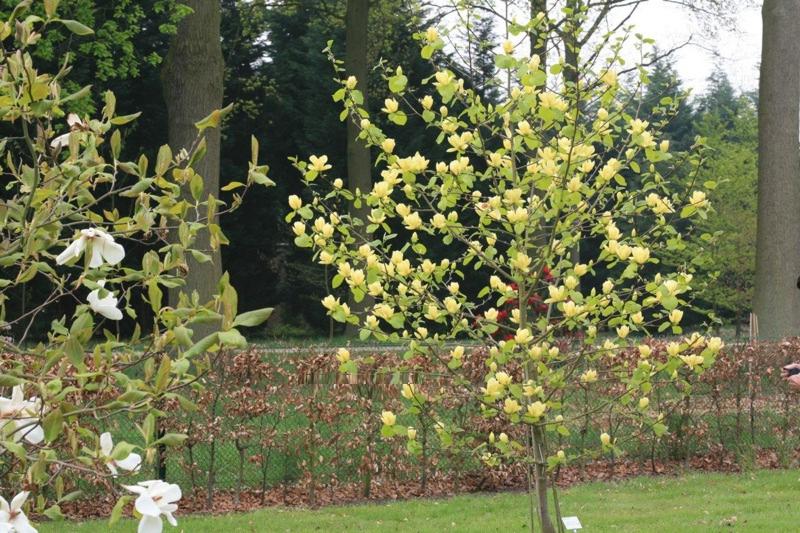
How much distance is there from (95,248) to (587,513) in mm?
6110

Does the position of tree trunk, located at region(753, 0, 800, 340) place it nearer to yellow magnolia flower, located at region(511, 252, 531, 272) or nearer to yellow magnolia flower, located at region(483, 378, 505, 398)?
yellow magnolia flower, located at region(511, 252, 531, 272)

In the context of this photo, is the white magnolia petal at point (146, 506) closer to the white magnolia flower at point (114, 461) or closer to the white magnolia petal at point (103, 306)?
the white magnolia flower at point (114, 461)

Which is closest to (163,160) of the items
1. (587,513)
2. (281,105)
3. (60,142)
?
(60,142)

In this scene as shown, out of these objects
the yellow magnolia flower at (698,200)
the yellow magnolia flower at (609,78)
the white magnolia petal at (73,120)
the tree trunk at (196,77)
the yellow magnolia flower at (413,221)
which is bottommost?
the yellow magnolia flower at (413,221)

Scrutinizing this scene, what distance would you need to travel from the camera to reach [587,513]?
7492 millimetres

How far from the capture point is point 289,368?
8539 millimetres

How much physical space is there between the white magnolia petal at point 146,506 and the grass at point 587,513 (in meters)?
5.06

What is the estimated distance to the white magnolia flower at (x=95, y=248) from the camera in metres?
1.94

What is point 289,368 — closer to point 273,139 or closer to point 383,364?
point 383,364

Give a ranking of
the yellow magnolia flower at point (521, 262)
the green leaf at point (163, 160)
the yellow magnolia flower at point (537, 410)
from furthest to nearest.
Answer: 1. the yellow magnolia flower at point (521, 262)
2. the yellow magnolia flower at point (537, 410)
3. the green leaf at point (163, 160)

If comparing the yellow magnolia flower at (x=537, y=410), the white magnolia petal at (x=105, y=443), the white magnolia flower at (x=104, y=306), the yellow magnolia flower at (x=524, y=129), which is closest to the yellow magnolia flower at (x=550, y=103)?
the yellow magnolia flower at (x=524, y=129)

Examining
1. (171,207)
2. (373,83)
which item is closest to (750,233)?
(373,83)

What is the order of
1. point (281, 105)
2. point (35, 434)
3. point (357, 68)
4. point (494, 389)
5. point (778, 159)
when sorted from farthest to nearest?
point (281, 105) < point (357, 68) < point (778, 159) < point (494, 389) < point (35, 434)

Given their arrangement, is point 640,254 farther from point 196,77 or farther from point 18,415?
point 196,77
